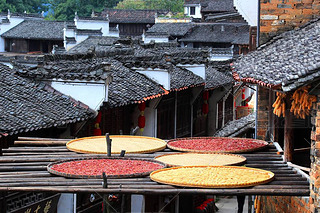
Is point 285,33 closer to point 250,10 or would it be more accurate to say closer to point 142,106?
point 250,10

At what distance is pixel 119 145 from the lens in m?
12.5

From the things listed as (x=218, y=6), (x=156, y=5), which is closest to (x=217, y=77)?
(x=218, y=6)

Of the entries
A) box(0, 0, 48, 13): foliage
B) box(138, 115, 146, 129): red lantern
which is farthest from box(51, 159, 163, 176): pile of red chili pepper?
box(0, 0, 48, 13): foliage

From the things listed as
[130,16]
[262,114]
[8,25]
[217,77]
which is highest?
[130,16]

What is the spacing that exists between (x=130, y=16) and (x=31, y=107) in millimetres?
60045

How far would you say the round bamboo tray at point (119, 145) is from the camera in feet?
39.0

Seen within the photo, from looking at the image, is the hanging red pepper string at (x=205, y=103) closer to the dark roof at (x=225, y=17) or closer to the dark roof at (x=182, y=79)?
the dark roof at (x=182, y=79)

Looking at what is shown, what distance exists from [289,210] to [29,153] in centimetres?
455

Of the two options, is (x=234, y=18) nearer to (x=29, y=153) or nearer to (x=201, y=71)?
(x=201, y=71)

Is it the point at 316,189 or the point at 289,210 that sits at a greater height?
the point at 316,189

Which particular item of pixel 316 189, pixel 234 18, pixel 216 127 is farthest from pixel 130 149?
pixel 234 18

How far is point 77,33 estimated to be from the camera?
49.3 m

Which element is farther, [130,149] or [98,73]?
[98,73]

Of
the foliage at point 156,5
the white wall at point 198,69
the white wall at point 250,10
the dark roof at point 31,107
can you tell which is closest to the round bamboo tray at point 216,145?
the dark roof at point 31,107
